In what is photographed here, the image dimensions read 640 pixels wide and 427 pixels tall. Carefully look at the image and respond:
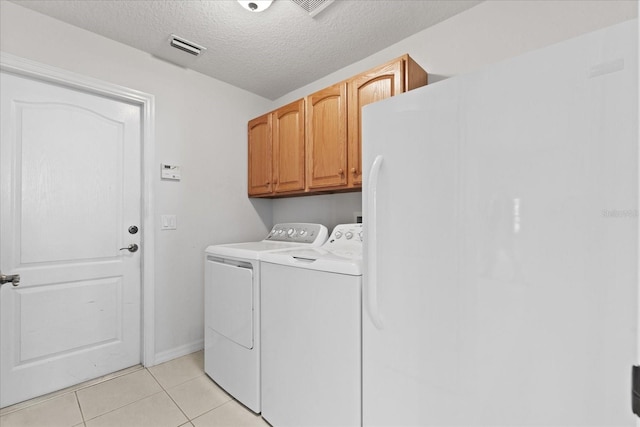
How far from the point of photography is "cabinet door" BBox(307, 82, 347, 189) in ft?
6.72

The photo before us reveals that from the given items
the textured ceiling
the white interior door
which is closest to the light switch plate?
the white interior door

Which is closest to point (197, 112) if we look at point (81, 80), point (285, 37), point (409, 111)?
point (81, 80)

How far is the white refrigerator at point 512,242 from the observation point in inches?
25.8

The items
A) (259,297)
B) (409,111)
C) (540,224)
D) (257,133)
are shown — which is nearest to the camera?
(540,224)

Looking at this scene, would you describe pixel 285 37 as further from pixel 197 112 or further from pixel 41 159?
pixel 41 159

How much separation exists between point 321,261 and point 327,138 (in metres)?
1.12

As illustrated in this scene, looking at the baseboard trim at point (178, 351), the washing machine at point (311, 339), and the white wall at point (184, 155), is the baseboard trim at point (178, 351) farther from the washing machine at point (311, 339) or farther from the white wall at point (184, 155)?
the washing machine at point (311, 339)

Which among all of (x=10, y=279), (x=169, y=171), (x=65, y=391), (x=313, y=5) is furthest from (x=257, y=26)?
(x=65, y=391)

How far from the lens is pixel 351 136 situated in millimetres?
1992

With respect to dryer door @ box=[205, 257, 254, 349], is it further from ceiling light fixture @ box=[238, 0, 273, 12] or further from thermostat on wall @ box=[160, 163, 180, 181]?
ceiling light fixture @ box=[238, 0, 273, 12]

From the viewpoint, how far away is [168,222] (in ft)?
7.71

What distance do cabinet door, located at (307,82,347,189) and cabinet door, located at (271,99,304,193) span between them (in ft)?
0.31

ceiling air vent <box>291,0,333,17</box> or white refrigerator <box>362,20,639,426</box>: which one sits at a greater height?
ceiling air vent <box>291,0,333,17</box>

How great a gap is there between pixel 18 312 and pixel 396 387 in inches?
89.4
